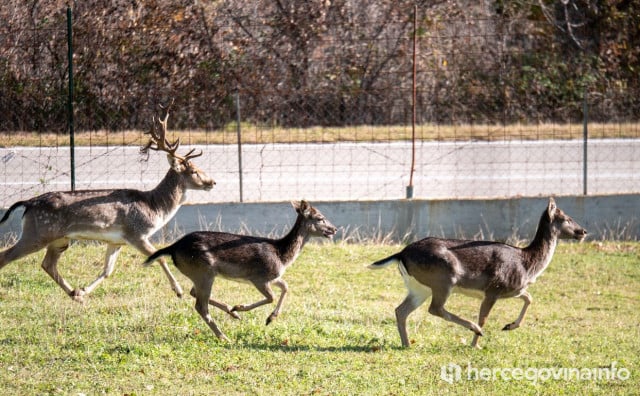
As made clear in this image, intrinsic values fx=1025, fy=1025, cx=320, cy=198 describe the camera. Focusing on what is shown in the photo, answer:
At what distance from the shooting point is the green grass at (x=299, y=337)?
8.27 metres

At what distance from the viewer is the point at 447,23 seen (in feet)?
77.2

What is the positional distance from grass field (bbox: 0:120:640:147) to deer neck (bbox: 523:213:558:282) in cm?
642

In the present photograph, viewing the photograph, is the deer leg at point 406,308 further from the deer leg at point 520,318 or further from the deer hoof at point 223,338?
Answer: the deer hoof at point 223,338

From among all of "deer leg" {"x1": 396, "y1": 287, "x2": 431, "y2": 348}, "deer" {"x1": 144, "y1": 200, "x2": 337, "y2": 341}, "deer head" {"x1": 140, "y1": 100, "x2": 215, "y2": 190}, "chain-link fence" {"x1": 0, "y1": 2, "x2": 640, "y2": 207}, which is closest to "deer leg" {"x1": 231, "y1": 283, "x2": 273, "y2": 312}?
"deer" {"x1": 144, "y1": 200, "x2": 337, "y2": 341}

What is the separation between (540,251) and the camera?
10555mm

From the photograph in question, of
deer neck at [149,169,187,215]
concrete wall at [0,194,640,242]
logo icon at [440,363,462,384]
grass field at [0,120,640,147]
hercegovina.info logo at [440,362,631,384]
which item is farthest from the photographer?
grass field at [0,120,640,147]

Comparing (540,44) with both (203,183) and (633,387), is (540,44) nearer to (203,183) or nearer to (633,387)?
(203,183)

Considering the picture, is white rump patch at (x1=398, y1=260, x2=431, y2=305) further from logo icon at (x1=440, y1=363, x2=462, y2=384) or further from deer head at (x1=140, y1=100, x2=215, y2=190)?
deer head at (x1=140, y1=100, x2=215, y2=190)

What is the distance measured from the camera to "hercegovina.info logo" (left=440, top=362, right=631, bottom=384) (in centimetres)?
867

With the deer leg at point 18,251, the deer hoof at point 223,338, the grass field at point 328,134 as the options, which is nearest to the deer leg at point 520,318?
the deer hoof at point 223,338

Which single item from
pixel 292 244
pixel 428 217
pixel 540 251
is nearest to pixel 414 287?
pixel 292 244

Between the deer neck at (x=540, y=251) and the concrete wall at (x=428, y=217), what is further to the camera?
the concrete wall at (x=428, y=217)

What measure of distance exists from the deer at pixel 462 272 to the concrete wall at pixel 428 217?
5295mm

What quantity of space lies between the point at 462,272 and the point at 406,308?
0.64m
